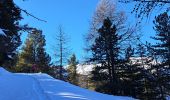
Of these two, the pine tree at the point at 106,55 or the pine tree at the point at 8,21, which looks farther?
the pine tree at the point at 106,55

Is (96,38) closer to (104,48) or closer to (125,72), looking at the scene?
(104,48)

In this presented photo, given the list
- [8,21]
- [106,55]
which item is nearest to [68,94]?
[8,21]

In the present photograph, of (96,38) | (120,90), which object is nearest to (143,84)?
(120,90)

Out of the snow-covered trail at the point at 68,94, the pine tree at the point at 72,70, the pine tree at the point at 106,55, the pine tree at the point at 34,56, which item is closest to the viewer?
the snow-covered trail at the point at 68,94

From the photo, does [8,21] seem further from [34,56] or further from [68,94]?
[34,56]

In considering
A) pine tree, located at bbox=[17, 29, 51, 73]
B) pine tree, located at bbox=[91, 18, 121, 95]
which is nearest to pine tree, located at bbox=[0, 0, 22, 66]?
pine tree, located at bbox=[91, 18, 121, 95]

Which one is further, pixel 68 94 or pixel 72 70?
pixel 72 70

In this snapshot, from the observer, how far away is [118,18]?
31328mm

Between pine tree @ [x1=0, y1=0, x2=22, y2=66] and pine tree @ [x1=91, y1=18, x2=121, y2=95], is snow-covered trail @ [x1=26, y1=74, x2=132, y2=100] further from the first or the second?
pine tree @ [x1=91, y1=18, x2=121, y2=95]

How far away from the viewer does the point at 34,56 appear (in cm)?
5212

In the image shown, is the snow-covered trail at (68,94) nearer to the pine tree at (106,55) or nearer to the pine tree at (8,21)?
the pine tree at (8,21)

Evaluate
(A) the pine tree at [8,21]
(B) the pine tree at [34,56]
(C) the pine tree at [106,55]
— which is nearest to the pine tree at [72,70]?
(B) the pine tree at [34,56]

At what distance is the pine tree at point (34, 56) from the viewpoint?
162 feet

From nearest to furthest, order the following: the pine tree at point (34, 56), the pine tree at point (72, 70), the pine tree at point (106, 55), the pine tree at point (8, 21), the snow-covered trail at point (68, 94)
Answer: the pine tree at point (8, 21) → the snow-covered trail at point (68, 94) → the pine tree at point (106, 55) → the pine tree at point (34, 56) → the pine tree at point (72, 70)
